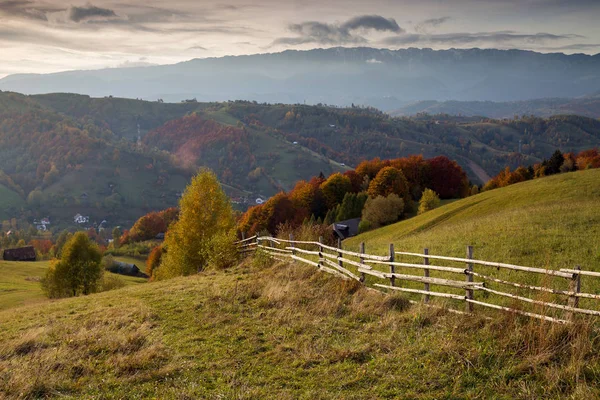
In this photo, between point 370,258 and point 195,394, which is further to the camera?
point 370,258

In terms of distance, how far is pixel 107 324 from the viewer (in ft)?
43.6

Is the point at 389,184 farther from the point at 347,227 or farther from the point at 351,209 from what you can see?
the point at 347,227

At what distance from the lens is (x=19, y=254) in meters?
91.6

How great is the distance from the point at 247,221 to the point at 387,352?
257 ft

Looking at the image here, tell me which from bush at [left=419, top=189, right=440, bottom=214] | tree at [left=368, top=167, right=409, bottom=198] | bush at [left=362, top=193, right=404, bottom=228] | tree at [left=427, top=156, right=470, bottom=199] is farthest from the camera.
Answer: tree at [left=427, top=156, right=470, bottom=199]

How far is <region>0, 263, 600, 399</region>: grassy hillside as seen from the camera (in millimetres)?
7852

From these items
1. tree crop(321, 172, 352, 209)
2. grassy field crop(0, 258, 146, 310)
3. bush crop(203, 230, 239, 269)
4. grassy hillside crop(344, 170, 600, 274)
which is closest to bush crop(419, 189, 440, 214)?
tree crop(321, 172, 352, 209)

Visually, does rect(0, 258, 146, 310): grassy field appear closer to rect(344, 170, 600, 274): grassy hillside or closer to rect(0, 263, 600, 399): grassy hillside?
rect(0, 263, 600, 399): grassy hillside

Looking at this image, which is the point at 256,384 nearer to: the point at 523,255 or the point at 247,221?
the point at 523,255

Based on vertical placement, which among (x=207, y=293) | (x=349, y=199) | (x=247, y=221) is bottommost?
(x=247, y=221)

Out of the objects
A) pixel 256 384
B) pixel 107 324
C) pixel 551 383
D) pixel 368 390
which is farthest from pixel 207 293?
pixel 551 383

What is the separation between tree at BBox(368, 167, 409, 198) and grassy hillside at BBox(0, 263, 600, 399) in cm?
Answer: 6738

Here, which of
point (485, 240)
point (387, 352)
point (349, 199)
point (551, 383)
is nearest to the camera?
point (551, 383)

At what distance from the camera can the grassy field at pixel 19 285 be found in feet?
120
